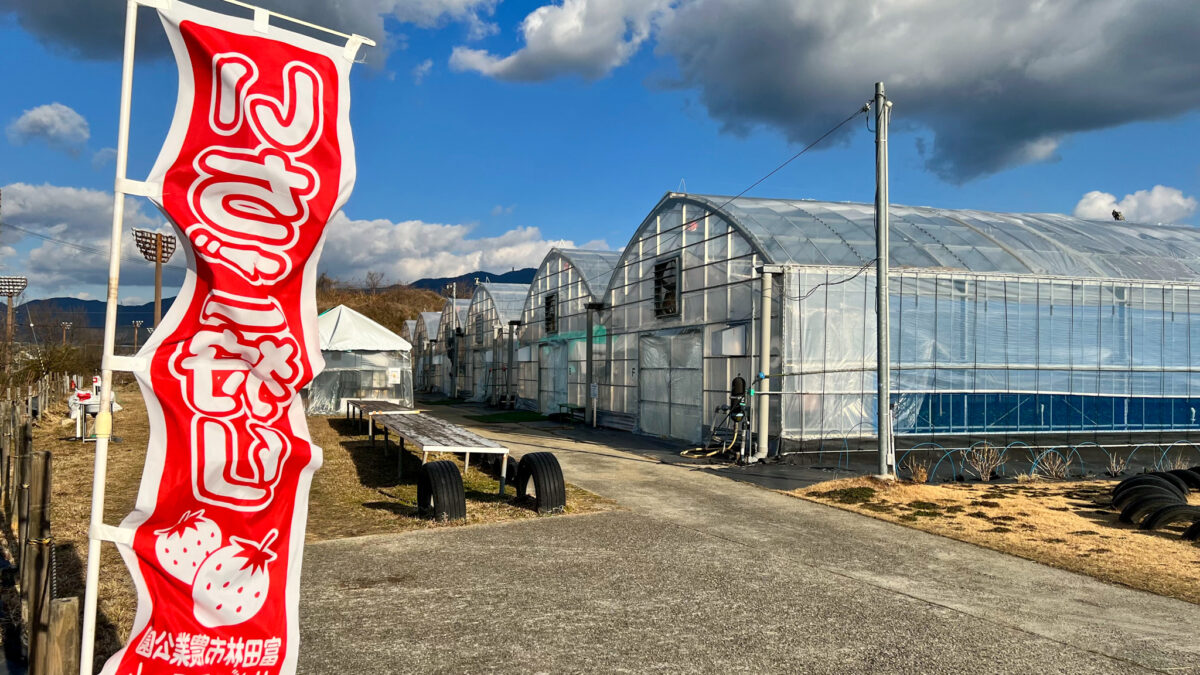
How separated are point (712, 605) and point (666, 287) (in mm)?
→ 15384

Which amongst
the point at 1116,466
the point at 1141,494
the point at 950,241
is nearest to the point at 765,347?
the point at 950,241

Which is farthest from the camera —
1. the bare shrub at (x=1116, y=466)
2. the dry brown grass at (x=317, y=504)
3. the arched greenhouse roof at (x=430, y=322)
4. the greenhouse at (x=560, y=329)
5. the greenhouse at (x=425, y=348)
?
the arched greenhouse roof at (x=430, y=322)

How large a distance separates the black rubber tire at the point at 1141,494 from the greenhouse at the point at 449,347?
1452 inches

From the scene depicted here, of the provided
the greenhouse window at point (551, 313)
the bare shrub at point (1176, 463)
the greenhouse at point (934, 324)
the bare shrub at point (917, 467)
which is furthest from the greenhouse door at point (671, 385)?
the bare shrub at point (1176, 463)

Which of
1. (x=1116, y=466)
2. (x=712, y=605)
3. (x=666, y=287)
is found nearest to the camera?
(x=712, y=605)

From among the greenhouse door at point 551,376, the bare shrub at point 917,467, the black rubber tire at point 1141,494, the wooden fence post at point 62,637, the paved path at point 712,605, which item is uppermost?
the greenhouse door at point 551,376

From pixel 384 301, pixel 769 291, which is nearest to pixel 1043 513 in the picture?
pixel 769 291

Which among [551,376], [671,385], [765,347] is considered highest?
[765,347]

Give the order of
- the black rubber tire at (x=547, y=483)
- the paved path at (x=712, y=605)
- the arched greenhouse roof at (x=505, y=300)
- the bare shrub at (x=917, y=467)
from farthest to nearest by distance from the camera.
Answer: the arched greenhouse roof at (x=505, y=300) → the bare shrub at (x=917, y=467) → the black rubber tire at (x=547, y=483) → the paved path at (x=712, y=605)

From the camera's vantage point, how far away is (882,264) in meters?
13.1

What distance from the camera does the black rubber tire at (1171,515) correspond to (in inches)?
388

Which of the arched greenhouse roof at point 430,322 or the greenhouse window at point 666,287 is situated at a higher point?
the arched greenhouse roof at point 430,322

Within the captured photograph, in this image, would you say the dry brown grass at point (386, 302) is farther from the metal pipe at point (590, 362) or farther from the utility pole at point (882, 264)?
the utility pole at point (882, 264)

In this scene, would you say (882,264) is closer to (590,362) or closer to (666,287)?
(666,287)
